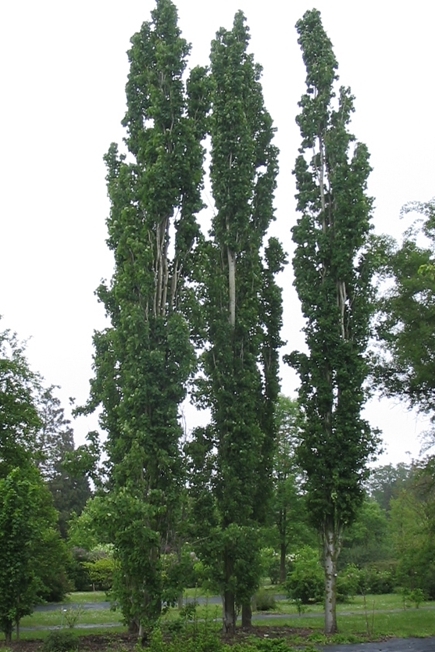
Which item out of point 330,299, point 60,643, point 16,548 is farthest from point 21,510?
point 330,299

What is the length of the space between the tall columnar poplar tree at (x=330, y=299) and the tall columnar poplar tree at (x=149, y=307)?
15.8 ft

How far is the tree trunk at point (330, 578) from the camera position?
18.8 m

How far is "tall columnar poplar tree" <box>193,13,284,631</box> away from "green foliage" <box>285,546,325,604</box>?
5.41 metres

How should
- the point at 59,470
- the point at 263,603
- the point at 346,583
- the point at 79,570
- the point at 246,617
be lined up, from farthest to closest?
the point at 59,470
the point at 79,570
the point at 263,603
the point at 346,583
the point at 246,617

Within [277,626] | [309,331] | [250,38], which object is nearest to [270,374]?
[309,331]

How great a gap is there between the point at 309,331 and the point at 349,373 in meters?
1.85

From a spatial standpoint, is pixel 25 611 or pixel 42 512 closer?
pixel 25 611

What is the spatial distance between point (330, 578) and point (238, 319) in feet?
25.7

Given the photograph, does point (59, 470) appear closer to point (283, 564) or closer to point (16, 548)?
point (283, 564)

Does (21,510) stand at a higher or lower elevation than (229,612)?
higher

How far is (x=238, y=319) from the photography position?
20.4m

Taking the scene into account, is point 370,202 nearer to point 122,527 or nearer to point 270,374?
point 270,374

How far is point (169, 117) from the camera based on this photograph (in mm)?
18141

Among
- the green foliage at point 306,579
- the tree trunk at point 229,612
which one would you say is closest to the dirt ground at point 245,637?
the tree trunk at point 229,612
